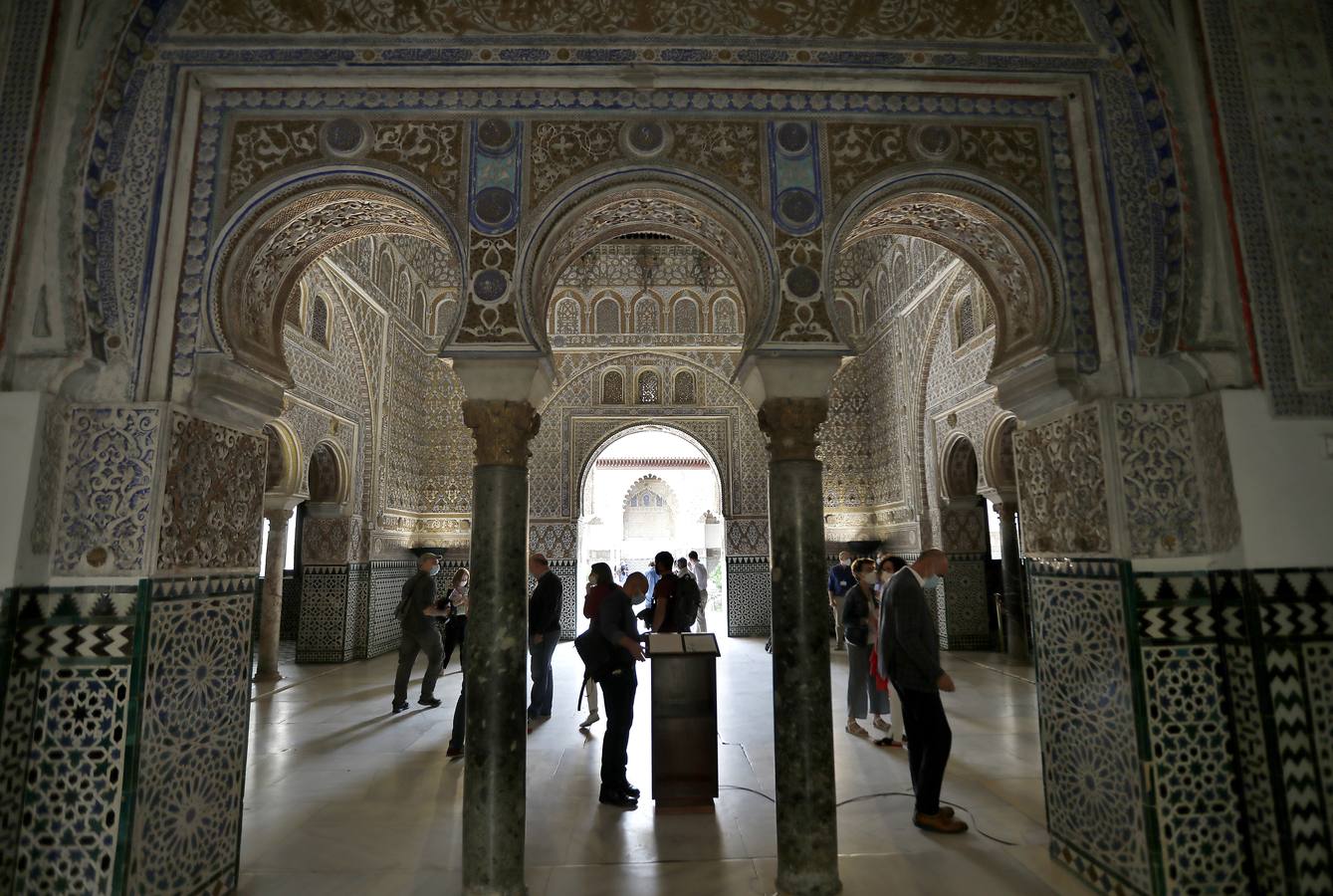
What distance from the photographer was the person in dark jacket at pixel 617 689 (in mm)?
4574

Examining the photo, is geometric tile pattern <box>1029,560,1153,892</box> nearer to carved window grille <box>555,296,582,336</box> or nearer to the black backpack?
the black backpack

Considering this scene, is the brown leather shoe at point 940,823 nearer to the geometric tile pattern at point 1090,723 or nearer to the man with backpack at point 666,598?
the geometric tile pattern at point 1090,723

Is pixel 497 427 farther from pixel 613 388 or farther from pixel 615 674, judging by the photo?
pixel 613 388

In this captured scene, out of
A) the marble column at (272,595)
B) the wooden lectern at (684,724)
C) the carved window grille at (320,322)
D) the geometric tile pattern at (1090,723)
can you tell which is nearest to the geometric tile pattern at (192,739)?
the wooden lectern at (684,724)

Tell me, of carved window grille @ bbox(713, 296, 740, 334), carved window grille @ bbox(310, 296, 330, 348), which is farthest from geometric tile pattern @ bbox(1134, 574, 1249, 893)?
carved window grille @ bbox(713, 296, 740, 334)

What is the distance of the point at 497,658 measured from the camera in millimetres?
3531

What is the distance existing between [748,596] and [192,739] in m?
10.8

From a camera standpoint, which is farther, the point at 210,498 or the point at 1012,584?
the point at 1012,584

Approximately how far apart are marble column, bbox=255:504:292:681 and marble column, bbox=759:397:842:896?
7586 mm

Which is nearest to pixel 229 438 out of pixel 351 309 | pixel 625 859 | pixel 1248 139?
pixel 625 859

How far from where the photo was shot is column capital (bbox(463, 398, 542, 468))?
144 inches

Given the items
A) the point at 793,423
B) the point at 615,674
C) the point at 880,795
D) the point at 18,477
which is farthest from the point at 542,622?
the point at 18,477

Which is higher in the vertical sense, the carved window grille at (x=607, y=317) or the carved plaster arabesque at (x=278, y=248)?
the carved window grille at (x=607, y=317)

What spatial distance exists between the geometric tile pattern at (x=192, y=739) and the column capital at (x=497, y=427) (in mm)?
1408
